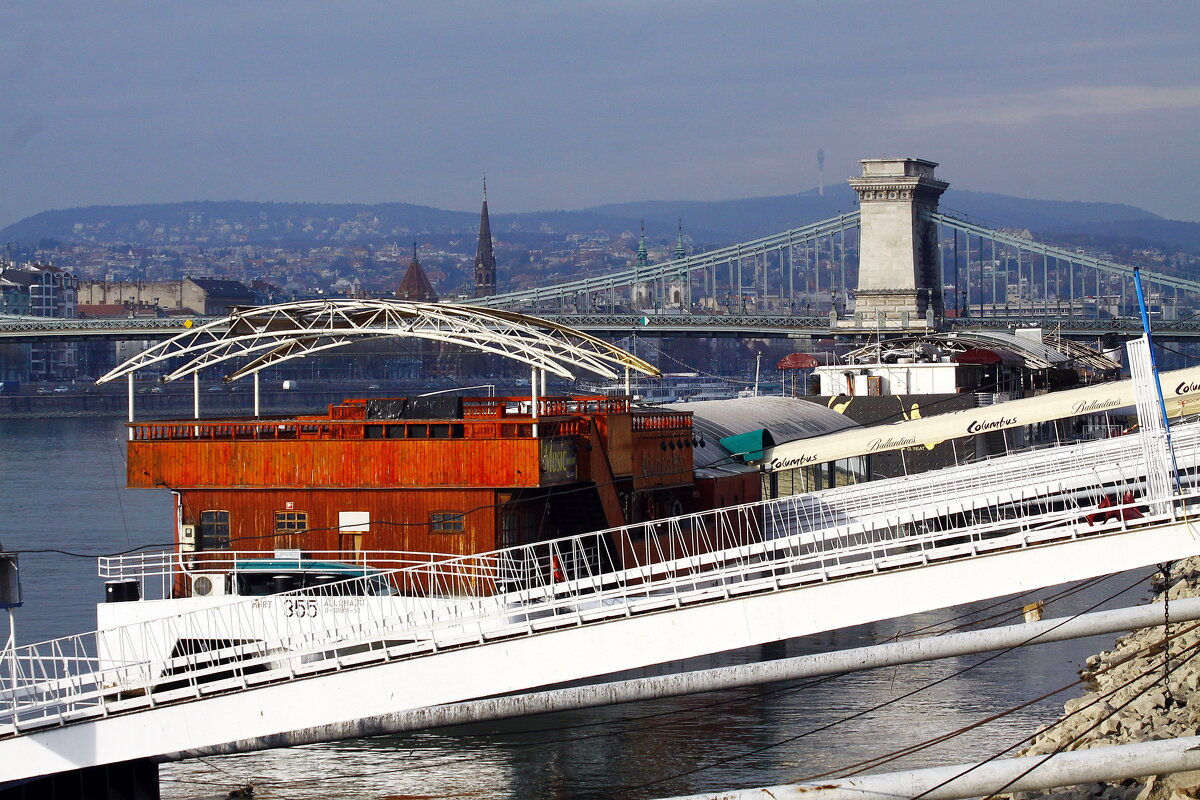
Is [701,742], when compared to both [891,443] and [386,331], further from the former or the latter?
[891,443]

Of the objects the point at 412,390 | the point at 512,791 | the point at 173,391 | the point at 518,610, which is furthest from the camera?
the point at 412,390

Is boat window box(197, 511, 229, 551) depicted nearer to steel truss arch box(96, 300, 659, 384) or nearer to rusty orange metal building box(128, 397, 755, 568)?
rusty orange metal building box(128, 397, 755, 568)

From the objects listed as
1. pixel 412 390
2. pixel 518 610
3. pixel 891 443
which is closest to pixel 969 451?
pixel 891 443

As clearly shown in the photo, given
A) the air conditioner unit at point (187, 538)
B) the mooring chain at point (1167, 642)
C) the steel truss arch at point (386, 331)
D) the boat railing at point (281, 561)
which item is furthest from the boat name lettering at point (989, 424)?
the air conditioner unit at point (187, 538)

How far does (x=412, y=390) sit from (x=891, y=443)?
119 metres

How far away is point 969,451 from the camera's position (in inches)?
1884

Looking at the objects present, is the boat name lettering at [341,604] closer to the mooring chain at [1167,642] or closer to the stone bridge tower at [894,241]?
the mooring chain at [1167,642]

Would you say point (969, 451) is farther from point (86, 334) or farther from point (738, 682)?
point (86, 334)

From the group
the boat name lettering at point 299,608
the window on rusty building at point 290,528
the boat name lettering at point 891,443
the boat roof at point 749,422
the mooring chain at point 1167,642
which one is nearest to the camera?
the mooring chain at point 1167,642

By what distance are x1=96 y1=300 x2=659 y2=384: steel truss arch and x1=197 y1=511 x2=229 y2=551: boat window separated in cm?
222

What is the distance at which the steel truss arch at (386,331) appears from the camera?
80.6 feet

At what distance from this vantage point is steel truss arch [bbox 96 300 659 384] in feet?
80.6

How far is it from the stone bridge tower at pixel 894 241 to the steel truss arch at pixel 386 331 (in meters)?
72.9

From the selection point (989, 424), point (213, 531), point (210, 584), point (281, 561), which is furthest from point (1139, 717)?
point (989, 424)
